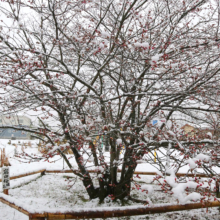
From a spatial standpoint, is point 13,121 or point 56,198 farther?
point 56,198

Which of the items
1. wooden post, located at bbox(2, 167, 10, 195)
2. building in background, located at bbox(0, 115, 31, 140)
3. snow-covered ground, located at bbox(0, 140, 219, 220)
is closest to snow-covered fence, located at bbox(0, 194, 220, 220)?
snow-covered ground, located at bbox(0, 140, 219, 220)

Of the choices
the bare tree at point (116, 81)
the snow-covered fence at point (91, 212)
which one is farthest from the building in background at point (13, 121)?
the snow-covered fence at point (91, 212)

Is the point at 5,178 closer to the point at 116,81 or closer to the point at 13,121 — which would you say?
the point at 13,121

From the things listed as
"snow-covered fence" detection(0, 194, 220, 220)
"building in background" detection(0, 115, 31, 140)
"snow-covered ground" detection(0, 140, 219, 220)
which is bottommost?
"snow-covered ground" detection(0, 140, 219, 220)

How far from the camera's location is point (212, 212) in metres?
4.88

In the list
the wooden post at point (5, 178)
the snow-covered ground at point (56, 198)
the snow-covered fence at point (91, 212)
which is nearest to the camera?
the snow-covered fence at point (91, 212)

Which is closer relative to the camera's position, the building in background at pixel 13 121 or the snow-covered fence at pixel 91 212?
the snow-covered fence at pixel 91 212

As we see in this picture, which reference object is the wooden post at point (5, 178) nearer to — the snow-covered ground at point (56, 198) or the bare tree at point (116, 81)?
the snow-covered ground at point (56, 198)

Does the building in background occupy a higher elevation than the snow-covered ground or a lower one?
higher

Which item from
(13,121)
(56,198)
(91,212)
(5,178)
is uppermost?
(13,121)

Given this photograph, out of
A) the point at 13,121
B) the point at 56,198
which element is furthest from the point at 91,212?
the point at 13,121

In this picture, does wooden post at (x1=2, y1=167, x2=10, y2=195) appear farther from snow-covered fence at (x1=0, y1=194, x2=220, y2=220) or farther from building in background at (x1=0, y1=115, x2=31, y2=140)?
snow-covered fence at (x1=0, y1=194, x2=220, y2=220)

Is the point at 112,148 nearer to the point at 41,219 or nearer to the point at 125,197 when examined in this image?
the point at 125,197

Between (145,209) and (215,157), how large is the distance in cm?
135
